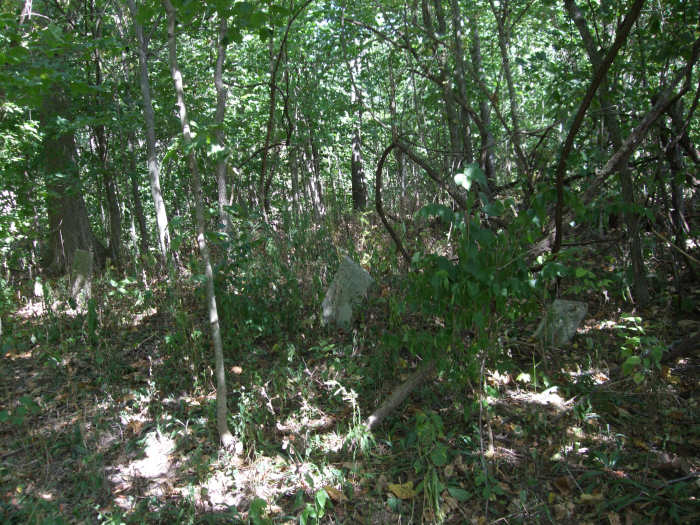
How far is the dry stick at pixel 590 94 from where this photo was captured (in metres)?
2.33

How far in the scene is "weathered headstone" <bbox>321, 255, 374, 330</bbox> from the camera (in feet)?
15.0

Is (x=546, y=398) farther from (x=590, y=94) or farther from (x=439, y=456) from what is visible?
(x=590, y=94)

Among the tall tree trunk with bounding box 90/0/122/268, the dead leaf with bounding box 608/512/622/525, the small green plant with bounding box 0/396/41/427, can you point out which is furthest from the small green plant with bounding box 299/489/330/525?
the tall tree trunk with bounding box 90/0/122/268

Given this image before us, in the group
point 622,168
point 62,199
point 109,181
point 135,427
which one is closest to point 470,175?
point 622,168

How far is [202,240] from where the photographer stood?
3096 millimetres

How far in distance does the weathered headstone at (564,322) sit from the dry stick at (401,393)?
1.14 metres

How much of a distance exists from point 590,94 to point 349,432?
252cm

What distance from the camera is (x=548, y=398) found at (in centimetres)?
336

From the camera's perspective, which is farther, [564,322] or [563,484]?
[564,322]

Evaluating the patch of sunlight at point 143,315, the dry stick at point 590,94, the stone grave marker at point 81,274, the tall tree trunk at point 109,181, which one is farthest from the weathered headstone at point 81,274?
the dry stick at point 590,94

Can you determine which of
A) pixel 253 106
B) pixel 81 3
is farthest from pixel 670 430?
pixel 81 3

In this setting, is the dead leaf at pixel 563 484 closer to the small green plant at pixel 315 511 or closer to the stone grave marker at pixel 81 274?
the small green plant at pixel 315 511

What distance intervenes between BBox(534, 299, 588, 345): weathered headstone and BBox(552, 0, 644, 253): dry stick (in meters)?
1.18

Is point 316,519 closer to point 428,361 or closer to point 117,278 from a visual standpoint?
point 428,361
